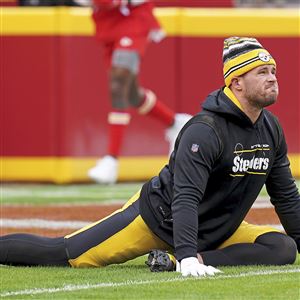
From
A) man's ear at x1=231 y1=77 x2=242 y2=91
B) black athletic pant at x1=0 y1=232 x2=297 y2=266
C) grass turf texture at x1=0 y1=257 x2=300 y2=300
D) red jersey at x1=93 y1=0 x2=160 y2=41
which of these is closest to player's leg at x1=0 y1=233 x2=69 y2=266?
black athletic pant at x1=0 y1=232 x2=297 y2=266

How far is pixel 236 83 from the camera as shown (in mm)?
5980

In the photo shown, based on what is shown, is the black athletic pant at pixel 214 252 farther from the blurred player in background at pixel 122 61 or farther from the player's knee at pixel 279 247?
the blurred player in background at pixel 122 61

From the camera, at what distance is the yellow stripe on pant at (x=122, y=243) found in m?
6.14

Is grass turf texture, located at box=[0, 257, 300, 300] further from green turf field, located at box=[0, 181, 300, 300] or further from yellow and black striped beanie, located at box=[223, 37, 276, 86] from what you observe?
yellow and black striped beanie, located at box=[223, 37, 276, 86]

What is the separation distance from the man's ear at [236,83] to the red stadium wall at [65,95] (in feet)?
21.0

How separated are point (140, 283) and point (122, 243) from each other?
0.59m

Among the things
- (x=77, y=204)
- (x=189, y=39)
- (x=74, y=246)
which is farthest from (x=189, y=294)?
(x=189, y=39)

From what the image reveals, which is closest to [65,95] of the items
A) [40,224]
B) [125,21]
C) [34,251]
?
[125,21]

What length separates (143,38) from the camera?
12.1m

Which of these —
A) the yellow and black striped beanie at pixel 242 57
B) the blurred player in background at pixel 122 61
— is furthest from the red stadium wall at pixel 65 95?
the yellow and black striped beanie at pixel 242 57

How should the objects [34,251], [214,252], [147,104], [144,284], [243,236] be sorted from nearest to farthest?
1. [144,284]
2. [214,252]
3. [243,236]
4. [34,251]
5. [147,104]

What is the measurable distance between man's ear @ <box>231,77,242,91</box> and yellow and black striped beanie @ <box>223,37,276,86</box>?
17 millimetres

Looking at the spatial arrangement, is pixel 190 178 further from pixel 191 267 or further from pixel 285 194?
pixel 285 194

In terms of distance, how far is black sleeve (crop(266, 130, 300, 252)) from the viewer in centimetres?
623
